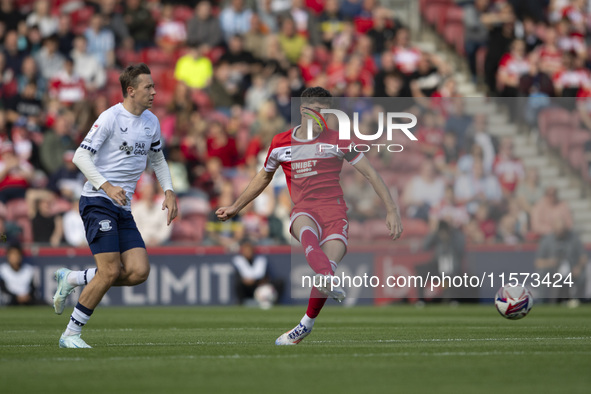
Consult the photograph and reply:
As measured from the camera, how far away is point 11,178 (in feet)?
67.6

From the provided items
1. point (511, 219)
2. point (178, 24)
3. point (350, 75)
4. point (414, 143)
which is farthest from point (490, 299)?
point (178, 24)

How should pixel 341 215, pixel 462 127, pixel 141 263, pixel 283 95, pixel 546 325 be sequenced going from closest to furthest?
pixel 141 263, pixel 341 215, pixel 546 325, pixel 462 127, pixel 283 95

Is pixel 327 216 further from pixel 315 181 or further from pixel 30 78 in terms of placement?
pixel 30 78

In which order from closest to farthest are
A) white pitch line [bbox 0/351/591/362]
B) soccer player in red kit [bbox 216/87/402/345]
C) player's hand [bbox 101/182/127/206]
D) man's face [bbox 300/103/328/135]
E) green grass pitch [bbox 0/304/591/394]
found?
green grass pitch [bbox 0/304/591/394] → white pitch line [bbox 0/351/591/362] → player's hand [bbox 101/182/127/206] → soccer player in red kit [bbox 216/87/402/345] → man's face [bbox 300/103/328/135]

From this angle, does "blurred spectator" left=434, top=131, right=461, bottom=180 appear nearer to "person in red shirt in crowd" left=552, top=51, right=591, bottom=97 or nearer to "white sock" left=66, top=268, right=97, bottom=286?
"person in red shirt in crowd" left=552, top=51, right=591, bottom=97

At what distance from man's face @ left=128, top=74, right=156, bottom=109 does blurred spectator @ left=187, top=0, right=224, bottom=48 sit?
1500cm

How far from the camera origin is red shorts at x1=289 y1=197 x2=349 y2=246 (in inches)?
410

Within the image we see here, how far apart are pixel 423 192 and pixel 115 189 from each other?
11.5 metres

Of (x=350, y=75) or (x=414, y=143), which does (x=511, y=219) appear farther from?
(x=350, y=75)

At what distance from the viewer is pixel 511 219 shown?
20.0 metres

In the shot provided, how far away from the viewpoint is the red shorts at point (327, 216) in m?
10.4

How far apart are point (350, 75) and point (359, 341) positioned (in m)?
13.6

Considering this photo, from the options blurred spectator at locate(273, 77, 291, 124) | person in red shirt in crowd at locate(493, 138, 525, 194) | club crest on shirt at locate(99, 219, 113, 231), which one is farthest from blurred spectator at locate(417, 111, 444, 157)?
club crest on shirt at locate(99, 219, 113, 231)

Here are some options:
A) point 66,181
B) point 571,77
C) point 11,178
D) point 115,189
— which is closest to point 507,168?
point 571,77
